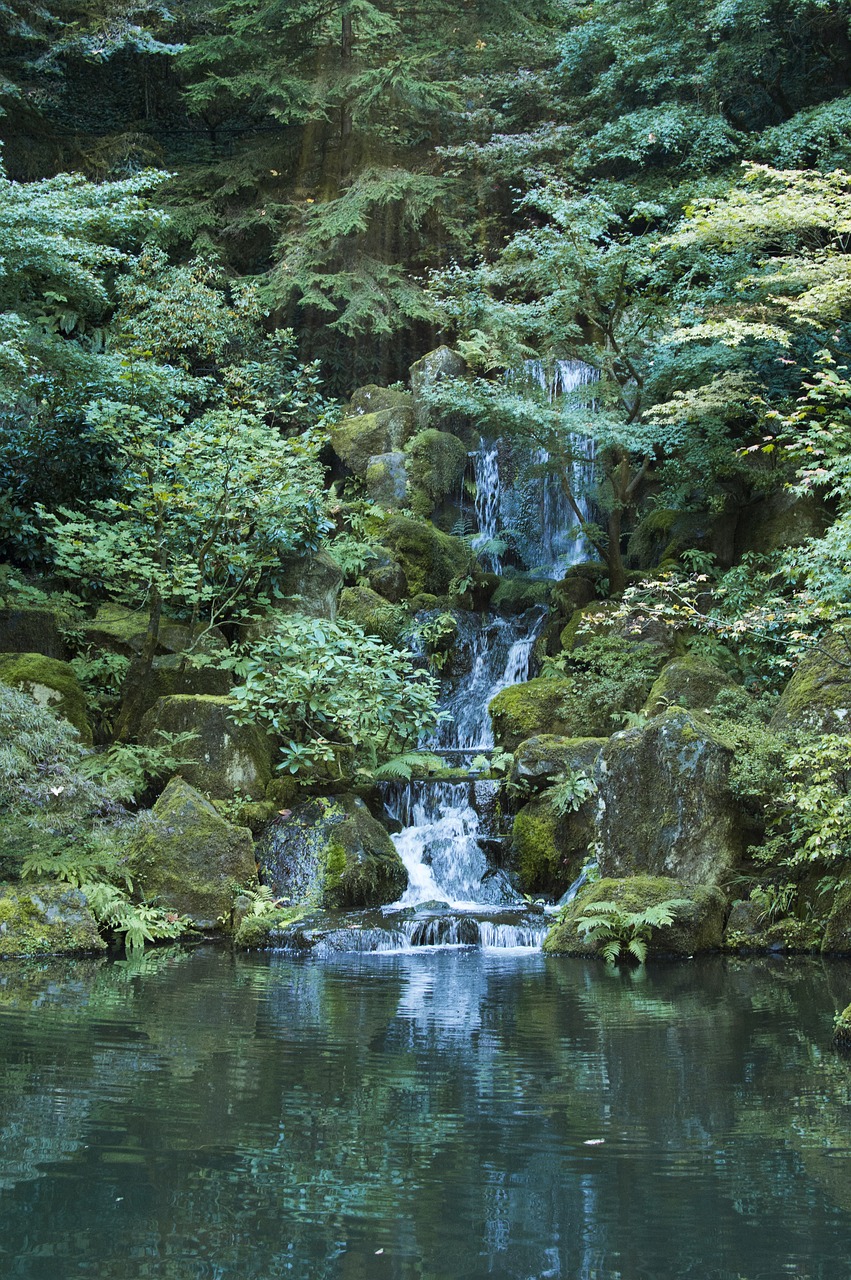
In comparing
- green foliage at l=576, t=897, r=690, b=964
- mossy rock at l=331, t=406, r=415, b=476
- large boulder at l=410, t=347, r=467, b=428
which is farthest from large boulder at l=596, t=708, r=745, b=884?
large boulder at l=410, t=347, r=467, b=428

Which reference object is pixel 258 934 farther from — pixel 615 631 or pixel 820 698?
pixel 615 631

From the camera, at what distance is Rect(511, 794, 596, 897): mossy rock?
12047 millimetres

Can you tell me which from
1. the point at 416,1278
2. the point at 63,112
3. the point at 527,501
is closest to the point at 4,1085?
the point at 416,1278

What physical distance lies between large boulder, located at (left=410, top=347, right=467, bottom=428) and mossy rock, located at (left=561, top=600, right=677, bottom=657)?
572 centimetres

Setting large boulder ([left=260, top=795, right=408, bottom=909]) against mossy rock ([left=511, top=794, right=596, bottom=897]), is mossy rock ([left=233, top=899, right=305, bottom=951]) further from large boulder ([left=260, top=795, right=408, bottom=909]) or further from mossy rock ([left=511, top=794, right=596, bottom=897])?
mossy rock ([left=511, top=794, right=596, bottom=897])

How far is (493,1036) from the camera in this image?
629 cm

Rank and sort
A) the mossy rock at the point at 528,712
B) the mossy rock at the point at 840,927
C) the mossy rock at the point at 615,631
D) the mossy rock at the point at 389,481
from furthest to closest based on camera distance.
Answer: the mossy rock at the point at 389,481
the mossy rock at the point at 615,631
the mossy rock at the point at 528,712
the mossy rock at the point at 840,927

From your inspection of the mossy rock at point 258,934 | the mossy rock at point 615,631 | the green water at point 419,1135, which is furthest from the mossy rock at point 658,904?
the mossy rock at point 615,631

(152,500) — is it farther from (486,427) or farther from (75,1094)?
(75,1094)

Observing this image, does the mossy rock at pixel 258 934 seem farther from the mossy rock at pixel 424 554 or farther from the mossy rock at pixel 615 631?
the mossy rock at pixel 424 554

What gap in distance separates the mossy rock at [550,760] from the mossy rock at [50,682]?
4851 mm

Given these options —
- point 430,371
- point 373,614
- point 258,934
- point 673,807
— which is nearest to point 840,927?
point 673,807

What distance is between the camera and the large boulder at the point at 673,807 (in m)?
10.5

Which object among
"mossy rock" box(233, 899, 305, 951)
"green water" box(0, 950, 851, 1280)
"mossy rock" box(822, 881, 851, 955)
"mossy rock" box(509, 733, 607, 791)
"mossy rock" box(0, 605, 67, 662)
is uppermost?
"mossy rock" box(0, 605, 67, 662)
